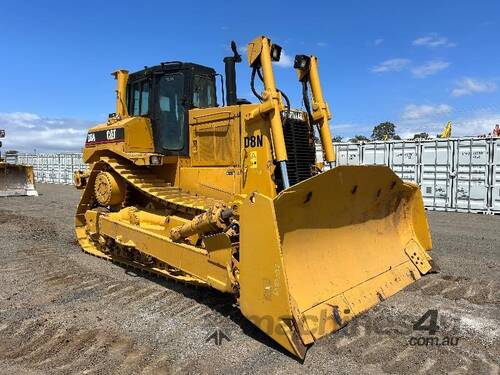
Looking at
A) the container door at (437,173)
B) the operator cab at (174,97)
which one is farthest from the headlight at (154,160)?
the container door at (437,173)

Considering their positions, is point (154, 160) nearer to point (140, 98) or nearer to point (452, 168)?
point (140, 98)

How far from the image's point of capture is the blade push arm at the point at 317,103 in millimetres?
5668

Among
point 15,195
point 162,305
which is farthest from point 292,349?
point 15,195

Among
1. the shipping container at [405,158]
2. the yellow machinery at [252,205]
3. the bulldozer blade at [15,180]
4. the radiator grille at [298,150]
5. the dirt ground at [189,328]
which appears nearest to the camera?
the dirt ground at [189,328]

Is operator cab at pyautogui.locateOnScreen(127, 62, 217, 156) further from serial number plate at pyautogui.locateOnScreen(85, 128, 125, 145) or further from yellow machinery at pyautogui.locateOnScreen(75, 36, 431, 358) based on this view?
serial number plate at pyautogui.locateOnScreen(85, 128, 125, 145)

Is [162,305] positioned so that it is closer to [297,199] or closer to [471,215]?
[297,199]

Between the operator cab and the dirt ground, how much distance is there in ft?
6.59

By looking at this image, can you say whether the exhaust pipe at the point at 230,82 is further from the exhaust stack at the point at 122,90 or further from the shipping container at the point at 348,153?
the shipping container at the point at 348,153

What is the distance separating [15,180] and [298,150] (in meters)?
16.1

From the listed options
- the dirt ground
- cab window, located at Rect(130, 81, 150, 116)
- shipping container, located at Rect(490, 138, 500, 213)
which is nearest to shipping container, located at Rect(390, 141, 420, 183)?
shipping container, located at Rect(490, 138, 500, 213)

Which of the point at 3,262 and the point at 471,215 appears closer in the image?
the point at 3,262

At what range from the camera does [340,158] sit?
16109mm

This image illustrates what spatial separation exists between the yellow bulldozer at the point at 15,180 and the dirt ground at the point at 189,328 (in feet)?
40.4

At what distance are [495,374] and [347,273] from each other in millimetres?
1678
